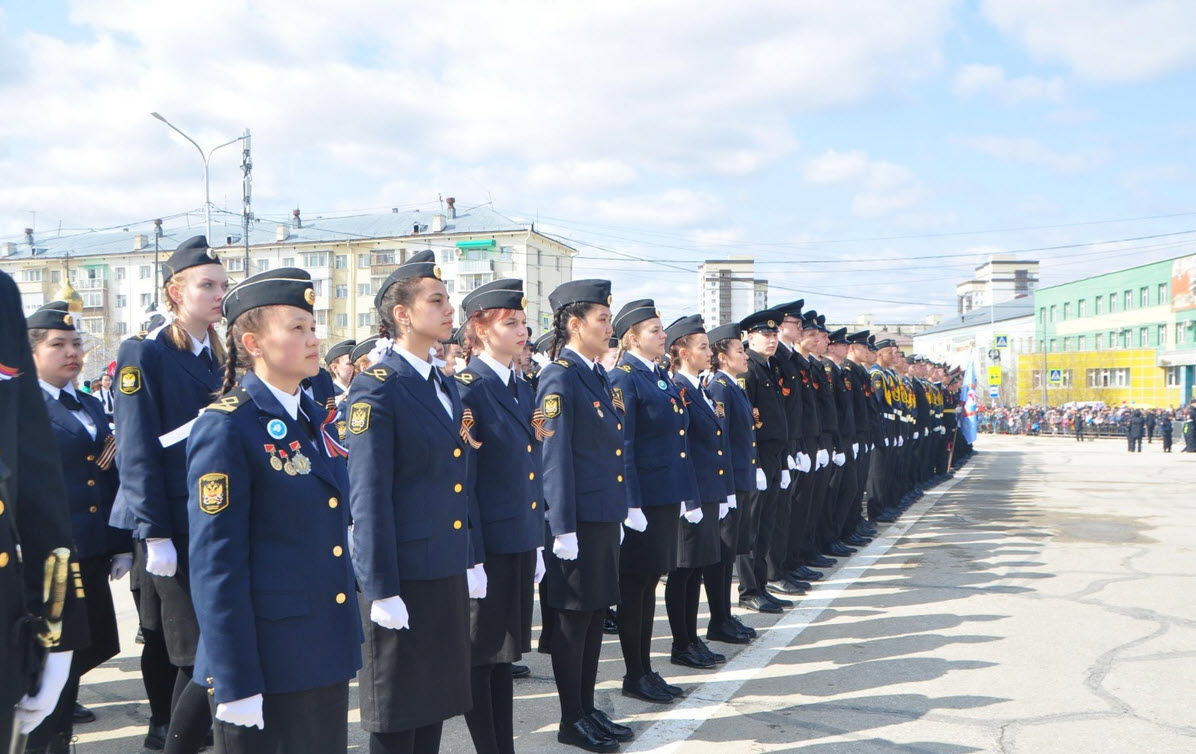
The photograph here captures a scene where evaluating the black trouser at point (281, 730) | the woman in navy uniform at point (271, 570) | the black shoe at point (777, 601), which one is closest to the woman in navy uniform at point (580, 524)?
the woman in navy uniform at point (271, 570)

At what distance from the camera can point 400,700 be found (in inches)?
126

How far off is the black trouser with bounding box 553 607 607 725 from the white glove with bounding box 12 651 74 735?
2650 mm

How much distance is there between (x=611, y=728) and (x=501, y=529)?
1.22 m

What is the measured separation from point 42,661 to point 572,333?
313 centimetres

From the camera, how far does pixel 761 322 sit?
26.9 ft

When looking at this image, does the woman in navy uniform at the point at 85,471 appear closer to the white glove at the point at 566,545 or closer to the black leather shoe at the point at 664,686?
the white glove at the point at 566,545

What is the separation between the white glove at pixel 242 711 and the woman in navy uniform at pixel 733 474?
398 cm

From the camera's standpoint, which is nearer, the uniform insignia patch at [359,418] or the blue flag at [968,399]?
the uniform insignia patch at [359,418]

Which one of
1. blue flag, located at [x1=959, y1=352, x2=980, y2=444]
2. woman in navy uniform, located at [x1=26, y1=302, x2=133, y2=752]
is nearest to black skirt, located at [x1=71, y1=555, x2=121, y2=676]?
woman in navy uniform, located at [x1=26, y1=302, x2=133, y2=752]

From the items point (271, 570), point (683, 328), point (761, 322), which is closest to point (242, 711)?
Result: point (271, 570)

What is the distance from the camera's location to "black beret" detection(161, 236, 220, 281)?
4.31 m

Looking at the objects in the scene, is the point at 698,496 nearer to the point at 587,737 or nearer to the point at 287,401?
the point at 587,737

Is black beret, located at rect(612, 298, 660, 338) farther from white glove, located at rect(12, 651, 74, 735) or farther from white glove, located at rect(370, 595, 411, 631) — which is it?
white glove, located at rect(12, 651, 74, 735)

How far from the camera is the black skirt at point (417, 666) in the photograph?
3211 millimetres
